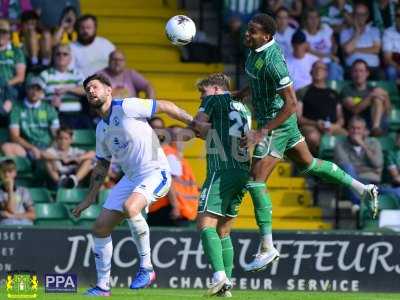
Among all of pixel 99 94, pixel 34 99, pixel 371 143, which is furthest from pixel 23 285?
pixel 371 143

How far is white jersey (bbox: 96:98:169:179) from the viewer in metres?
13.1

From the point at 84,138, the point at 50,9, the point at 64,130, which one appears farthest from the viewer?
the point at 50,9

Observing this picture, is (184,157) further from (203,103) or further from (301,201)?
(203,103)

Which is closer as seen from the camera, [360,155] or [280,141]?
[280,141]

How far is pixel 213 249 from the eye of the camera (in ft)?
41.9

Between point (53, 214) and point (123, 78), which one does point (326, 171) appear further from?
point (123, 78)

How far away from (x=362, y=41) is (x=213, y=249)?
8.27 m

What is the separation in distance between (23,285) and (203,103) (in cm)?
232

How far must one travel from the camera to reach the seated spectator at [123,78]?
18.6 meters

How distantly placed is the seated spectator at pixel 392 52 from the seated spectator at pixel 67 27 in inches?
174

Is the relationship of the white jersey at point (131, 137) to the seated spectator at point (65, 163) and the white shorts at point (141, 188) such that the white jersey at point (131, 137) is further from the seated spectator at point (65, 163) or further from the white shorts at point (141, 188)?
the seated spectator at point (65, 163)

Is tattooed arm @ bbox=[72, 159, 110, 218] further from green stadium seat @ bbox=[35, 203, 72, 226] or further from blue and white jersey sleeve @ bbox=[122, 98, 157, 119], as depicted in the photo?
green stadium seat @ bbox=[35, 203, 72, 226]

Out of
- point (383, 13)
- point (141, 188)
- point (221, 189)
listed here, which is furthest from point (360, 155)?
point (141, 188)

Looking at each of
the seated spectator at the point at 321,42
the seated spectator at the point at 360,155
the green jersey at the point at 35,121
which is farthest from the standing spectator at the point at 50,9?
the seated spectator at the point at 360,155
